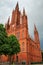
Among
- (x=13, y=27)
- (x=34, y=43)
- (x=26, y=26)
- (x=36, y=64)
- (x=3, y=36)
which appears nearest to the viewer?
(x=3, y=36)

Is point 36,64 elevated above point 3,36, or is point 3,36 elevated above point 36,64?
point 3,36

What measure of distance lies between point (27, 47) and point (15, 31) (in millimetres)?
8953

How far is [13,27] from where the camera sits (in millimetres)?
59094

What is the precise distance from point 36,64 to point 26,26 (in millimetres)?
14812

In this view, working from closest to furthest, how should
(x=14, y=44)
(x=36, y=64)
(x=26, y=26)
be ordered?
(x=14, y=44), (x=36, y=64), (x=26, y=26)

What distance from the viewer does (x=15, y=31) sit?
58.0 m

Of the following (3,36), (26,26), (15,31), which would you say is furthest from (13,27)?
(3,36)

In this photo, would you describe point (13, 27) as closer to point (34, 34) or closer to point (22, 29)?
point (22, 29)

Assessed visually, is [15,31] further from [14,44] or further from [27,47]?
[14,44]

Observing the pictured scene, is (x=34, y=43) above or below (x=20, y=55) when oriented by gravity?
above

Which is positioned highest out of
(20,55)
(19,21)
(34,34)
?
(19,21)

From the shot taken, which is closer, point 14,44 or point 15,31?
point 14,44

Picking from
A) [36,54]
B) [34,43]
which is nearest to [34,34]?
[34,43]

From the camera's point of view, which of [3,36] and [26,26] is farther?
[26,26]
